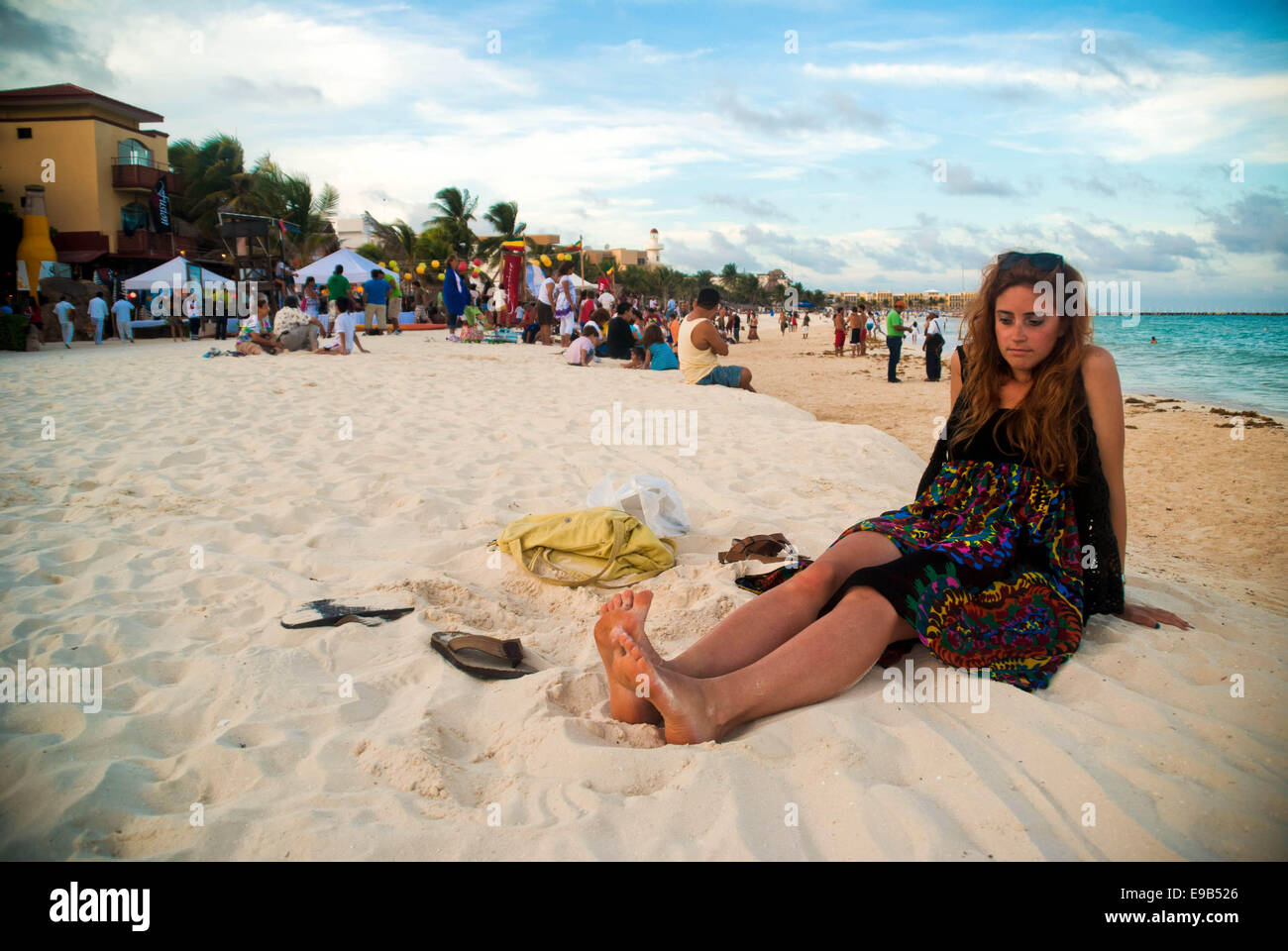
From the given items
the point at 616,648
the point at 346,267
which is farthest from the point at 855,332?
the point at 616,648

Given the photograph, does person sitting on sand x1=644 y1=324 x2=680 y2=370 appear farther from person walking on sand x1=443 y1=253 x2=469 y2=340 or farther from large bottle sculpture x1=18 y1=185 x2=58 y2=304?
large bottle sculpture x1=18 y1=185 x2=58 y2=304

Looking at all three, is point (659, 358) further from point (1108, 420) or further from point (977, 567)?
point (977, 567)

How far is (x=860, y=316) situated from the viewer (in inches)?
902

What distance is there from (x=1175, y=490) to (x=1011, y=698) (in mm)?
5567

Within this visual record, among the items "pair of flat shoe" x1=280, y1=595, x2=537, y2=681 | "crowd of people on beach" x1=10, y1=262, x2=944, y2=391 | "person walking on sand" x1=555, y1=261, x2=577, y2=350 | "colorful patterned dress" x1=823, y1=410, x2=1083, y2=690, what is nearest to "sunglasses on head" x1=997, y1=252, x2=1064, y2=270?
"colorful patterned dress" x1=823, y1=410, x2=1083, y2=690

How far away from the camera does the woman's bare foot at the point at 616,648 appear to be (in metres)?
2.03

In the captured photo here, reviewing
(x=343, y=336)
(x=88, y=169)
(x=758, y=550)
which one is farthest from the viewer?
(x=88, y=169)

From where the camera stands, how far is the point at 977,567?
90.3 inches

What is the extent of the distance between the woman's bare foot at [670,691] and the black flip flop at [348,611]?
1125mm

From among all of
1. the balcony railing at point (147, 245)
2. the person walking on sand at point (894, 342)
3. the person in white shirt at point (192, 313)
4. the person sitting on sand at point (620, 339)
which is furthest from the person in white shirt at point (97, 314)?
the person walking on sand at point (894, 342)

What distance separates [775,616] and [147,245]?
3469 cm

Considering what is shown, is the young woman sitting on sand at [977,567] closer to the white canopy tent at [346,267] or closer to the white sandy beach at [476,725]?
the white sandy beach at [476,725]
